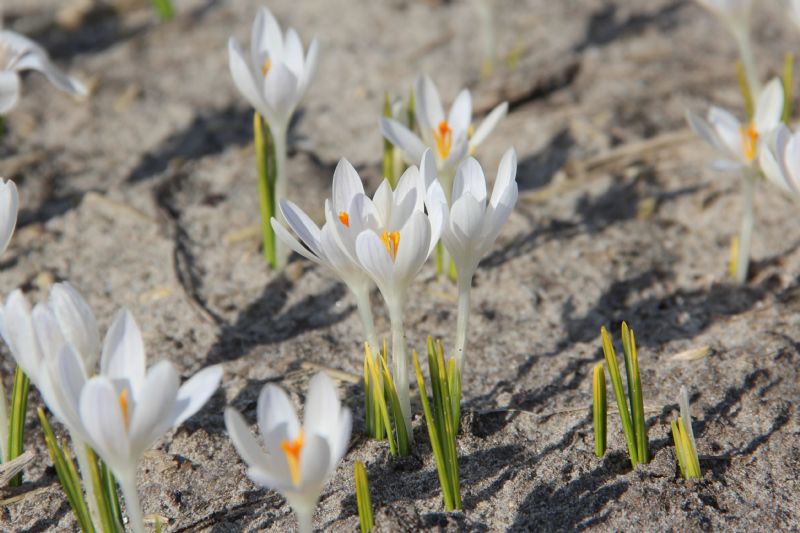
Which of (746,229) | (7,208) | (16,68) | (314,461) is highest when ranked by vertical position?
(16,68)

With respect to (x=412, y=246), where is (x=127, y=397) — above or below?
below

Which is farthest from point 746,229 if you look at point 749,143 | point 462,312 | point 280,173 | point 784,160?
point 280,173

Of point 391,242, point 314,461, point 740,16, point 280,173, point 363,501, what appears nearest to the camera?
point 314,461

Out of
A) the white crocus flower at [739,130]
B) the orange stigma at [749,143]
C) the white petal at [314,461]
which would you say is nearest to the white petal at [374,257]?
the white petal at [314,461]

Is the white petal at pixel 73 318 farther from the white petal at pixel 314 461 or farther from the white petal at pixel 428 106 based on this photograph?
the white petal at pixel 428 106

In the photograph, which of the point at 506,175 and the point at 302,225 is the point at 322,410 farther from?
the point at 506,175

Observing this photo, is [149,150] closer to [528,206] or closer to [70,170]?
[70,170]
